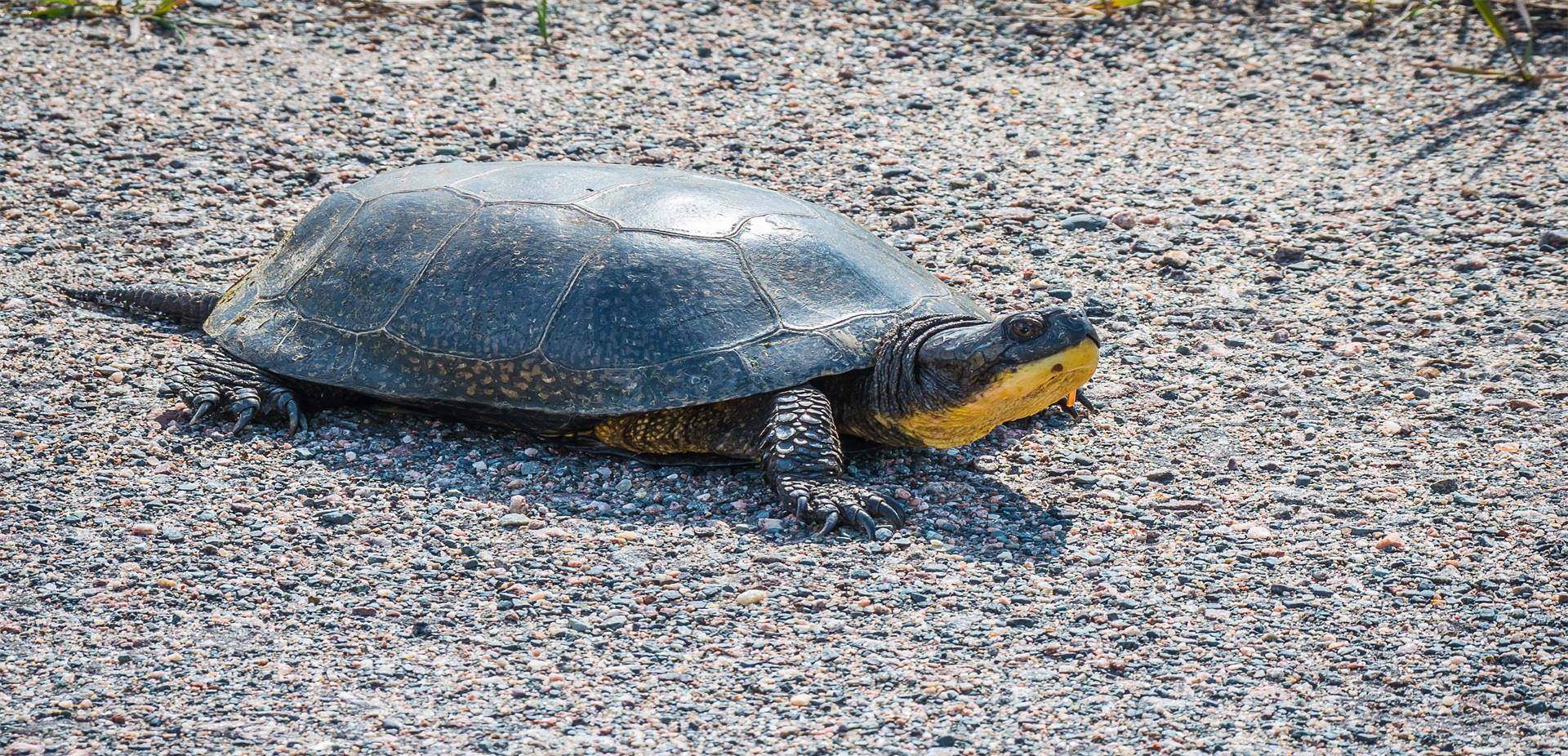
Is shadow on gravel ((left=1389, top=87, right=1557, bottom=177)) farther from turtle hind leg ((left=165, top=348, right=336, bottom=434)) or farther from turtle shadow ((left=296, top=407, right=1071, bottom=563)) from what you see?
turtle hind leg ((left=165, top=348, right=336, bottom=434))

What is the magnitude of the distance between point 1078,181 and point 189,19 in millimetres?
5217

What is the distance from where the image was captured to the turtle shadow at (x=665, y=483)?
4.59 meters

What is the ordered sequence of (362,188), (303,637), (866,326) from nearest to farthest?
(303,637) → (866,326) → (362,188)

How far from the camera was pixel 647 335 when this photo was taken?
484 cm

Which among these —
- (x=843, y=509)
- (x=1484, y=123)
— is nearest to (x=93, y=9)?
(x=843, y=509)

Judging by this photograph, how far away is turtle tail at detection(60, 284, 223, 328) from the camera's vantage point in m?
5.79

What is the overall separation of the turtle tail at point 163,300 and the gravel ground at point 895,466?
8 centimetres

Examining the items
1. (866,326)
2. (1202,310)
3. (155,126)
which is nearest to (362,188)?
(866,326)

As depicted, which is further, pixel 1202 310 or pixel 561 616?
pixel 1202 310

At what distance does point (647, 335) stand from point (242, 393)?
1457mm

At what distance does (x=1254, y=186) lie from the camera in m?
7.18

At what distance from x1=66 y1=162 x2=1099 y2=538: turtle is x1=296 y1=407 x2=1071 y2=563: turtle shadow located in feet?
0.26

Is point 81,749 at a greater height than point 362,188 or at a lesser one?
lesser

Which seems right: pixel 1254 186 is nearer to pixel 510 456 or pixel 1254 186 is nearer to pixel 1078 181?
pixel 1078 181
